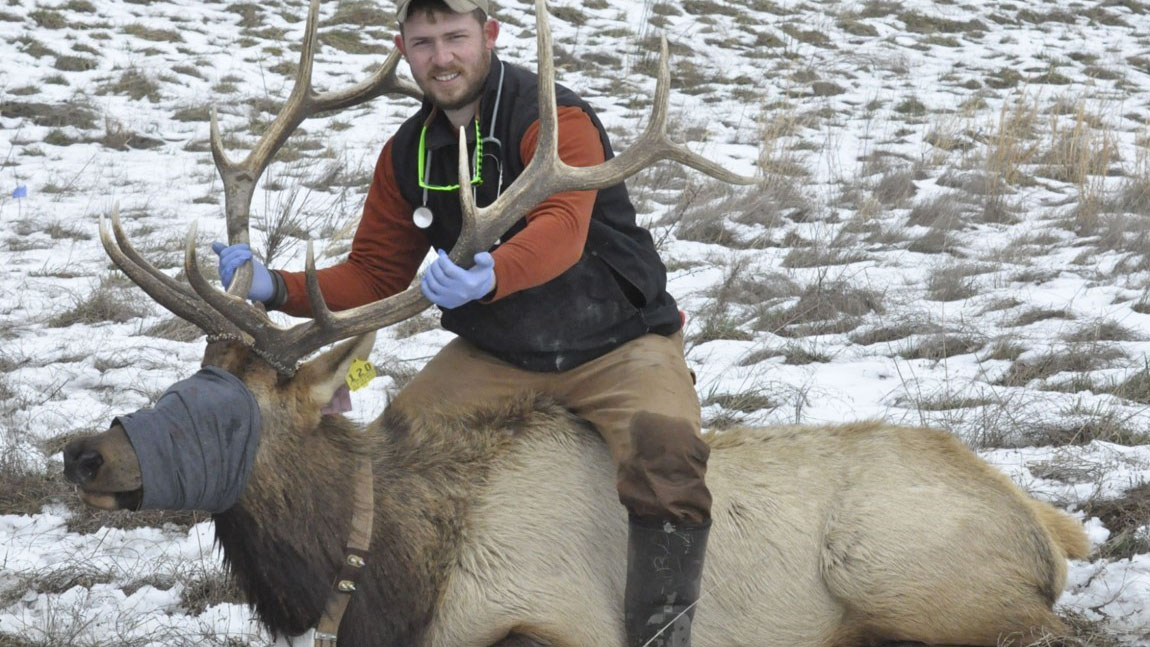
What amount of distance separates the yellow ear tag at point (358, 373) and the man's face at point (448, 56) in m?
1.02

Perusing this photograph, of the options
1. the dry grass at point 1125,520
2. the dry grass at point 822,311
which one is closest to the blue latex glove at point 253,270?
the dry grass at point 1125,520

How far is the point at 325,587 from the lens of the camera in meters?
3.52

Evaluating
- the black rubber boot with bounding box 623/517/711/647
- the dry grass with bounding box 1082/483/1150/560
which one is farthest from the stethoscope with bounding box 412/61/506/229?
the dry grass with bounding box 1082/483/1150/560

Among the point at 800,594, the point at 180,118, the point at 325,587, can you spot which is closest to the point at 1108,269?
the point at 800,594

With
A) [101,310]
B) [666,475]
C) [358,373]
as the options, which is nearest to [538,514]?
[666,475]

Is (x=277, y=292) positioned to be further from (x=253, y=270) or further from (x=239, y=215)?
(x=239, y=215)

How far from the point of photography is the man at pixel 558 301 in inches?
142

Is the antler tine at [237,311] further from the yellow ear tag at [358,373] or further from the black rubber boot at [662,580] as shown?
the black rubber boot at [662,580]

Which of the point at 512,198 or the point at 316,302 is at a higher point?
the point at 512,198

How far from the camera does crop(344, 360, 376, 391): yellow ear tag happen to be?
362cm

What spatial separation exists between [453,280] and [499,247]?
237mm

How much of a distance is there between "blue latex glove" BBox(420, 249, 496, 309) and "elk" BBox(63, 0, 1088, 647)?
141 mm

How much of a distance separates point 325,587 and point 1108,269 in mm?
5911

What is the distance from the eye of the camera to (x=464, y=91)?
13.3 feet
